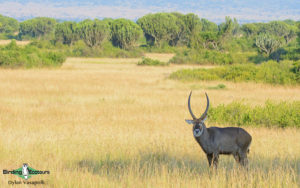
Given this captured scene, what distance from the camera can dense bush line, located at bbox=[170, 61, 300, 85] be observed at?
23859 mm

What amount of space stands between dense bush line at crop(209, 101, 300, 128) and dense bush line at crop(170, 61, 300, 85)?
37.3ft

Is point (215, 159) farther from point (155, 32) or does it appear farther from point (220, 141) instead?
point (155, 32)

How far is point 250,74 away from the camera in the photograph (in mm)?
25281

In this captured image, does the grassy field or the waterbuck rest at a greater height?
the waterbuck

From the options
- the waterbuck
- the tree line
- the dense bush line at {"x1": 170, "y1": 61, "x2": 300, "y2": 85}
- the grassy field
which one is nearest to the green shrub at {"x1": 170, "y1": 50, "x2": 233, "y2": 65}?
the tree line

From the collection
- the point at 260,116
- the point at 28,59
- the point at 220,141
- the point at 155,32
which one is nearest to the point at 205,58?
the point at 28,59

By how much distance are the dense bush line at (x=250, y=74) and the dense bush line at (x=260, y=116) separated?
1137cm

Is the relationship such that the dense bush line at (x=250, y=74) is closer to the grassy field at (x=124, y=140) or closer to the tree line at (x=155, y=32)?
the grassy field at (x=124, y=140)

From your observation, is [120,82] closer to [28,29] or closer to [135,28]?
[135,28]

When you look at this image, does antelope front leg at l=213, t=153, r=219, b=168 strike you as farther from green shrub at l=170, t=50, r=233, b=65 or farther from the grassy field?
green shrub at l=170, t=50, r=233, b=65

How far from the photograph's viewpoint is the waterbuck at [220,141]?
222 inches

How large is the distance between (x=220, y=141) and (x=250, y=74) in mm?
20220

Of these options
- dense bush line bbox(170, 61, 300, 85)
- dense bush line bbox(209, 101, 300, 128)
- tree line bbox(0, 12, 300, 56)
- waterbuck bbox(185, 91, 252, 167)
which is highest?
tree line bbox(0, 12, 300, 56)

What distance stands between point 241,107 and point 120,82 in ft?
44.1
